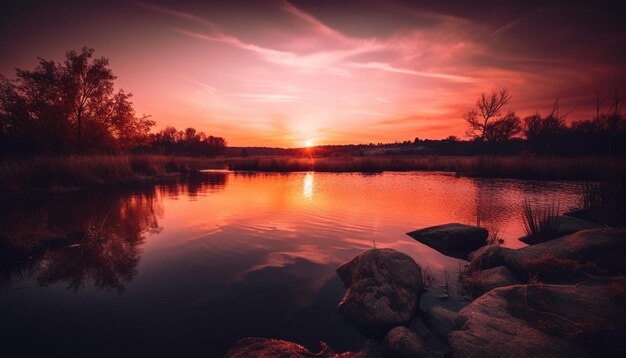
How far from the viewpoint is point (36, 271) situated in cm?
463

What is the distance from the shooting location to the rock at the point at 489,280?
4031 mm

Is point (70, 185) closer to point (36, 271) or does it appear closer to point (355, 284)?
point (36, 271)

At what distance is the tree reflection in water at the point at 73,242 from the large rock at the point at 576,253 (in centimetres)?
666

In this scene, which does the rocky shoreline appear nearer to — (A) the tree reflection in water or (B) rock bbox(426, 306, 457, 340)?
(B) rock bbox(426, 306, 457, 340)

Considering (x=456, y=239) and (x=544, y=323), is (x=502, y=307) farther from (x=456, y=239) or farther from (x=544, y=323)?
(x=456, y=239)

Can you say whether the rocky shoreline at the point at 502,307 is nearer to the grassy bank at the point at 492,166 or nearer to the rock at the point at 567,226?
the rock at the point at 567,226

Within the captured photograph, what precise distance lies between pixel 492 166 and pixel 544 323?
24444 mm

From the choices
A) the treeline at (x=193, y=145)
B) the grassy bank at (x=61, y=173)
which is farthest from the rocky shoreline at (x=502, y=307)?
the treeline at (x=193, y=145)

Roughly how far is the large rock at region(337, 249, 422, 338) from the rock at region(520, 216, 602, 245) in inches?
176

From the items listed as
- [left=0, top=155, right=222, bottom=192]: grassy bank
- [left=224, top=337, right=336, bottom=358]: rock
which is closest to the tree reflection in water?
[left=224, top=337, right=336, bottom=358]: rock

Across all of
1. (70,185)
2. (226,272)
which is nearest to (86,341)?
(226,272)

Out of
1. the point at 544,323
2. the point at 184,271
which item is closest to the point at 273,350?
the point at 184,271

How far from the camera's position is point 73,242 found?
19.9 feet

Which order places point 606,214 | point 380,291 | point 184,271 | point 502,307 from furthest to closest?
point 606,214
point 184,271
point 380,291
point 502,307
